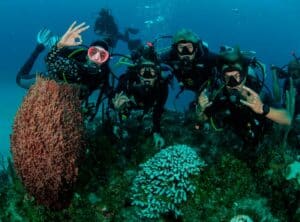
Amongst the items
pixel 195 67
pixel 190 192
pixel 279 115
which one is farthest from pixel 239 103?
pixel 195 67

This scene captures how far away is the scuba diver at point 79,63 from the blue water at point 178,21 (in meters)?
40.8

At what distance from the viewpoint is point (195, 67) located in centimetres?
772

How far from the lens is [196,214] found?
229 inches

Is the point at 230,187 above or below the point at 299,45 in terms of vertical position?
above

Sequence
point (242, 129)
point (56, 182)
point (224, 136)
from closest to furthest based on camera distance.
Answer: point (56, 182), point (242, 129), point (224, 136)

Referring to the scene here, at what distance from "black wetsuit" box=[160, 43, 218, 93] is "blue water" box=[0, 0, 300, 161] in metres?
40.9

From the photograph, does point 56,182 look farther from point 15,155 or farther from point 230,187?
point 230,187

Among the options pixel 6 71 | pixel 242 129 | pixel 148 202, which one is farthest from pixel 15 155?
pixel 6 71

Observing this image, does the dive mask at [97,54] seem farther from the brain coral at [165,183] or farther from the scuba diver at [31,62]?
the brain coral at [165,183]

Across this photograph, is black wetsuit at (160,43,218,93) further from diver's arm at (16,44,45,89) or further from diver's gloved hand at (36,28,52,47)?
diver's arm at (16,44,45,89)

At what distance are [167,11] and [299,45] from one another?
26949 mm

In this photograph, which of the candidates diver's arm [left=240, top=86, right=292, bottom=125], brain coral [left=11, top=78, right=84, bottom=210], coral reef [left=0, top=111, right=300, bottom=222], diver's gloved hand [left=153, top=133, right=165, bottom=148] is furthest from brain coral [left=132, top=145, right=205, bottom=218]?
diver's arm [left=240, top=86, right=292, bottom=125]

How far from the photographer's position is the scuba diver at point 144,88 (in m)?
6.72

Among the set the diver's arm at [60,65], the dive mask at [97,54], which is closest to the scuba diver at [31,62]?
the diver's arm at [60,65]
